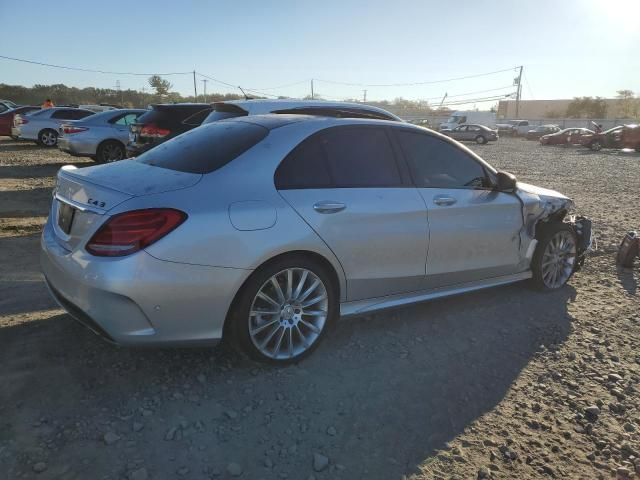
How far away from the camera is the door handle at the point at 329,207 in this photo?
3.30 metres

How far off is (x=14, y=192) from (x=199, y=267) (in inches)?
319

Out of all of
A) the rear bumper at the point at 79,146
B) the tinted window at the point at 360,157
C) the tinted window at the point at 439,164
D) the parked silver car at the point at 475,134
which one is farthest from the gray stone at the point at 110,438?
the parked silver car at the point at 475,134

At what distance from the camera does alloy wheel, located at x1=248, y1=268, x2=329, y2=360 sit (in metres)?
3.20

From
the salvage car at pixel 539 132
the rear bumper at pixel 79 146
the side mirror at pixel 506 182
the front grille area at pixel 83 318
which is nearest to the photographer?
the front grille area at pixel 83 318

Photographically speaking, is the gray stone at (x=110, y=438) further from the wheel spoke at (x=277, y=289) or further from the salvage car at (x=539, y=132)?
the salvage car at (x=539, y=132)

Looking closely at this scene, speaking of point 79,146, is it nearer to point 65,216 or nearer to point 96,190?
point 65,216

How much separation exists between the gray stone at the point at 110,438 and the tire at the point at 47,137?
714 inches

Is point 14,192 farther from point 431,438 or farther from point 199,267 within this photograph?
point 431,438

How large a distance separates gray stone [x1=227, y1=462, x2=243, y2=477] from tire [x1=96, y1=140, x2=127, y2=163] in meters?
11.3

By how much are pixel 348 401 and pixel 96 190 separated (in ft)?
6.34

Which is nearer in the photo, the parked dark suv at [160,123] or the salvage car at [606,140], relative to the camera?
the parked dark suv at [160,123]

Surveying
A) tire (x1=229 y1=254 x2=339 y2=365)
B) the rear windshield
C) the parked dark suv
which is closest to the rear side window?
the rear windshield

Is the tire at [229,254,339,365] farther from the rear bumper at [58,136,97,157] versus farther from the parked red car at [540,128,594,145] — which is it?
the parked red car at [540,128,594,145]

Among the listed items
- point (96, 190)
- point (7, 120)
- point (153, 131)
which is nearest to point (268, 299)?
point (96, 190)
